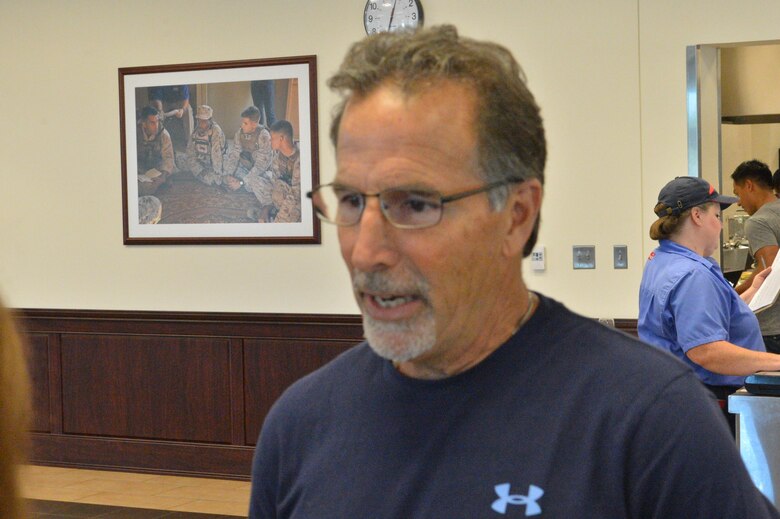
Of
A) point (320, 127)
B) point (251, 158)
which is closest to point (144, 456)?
point (251, 158)

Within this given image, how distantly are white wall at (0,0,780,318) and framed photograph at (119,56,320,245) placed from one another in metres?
0.08

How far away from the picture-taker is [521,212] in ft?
4.83

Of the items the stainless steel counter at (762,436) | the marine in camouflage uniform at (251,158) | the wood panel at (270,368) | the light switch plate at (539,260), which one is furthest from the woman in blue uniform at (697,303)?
the marine in camouflage uniform at (251,158)

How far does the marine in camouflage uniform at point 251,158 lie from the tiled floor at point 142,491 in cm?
158

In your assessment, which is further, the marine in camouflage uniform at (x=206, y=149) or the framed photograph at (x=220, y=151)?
the marine in camouflage uniform at (x=206, y=149)

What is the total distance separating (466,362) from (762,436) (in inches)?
78.5

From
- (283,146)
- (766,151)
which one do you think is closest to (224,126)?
(283,146)

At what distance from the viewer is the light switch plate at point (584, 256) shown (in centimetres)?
552

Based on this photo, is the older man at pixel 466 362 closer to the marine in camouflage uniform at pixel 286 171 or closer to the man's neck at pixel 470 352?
the man's neck at pixel 470 352

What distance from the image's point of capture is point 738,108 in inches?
329

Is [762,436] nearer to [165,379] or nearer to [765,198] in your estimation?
[765,198]

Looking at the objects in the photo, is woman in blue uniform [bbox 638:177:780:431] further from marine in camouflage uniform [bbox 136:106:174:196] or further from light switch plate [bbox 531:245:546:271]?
marine in camouflage uniform [bbox 136:106:174:196]

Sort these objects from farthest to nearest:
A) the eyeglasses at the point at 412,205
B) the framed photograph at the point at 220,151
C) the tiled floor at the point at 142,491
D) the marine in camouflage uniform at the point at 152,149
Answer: the marine in camouflage uniform at the point at 152,149 < the framed photograph at the point at 220,151 < the tiled floor at the point at 142,491 < the eyeglasses at the point at 412,205

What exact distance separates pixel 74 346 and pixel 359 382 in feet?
17.7
